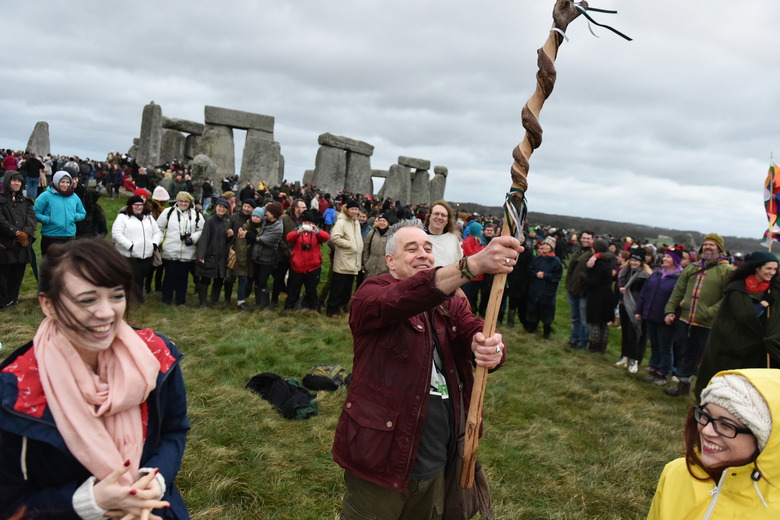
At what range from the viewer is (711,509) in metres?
1.74

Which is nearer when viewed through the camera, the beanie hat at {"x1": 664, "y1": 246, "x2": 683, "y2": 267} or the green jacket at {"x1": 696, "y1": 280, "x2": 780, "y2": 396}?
the green jacket at {"x1": 696, "y1": 280, "x2": 780, "y2": 396}

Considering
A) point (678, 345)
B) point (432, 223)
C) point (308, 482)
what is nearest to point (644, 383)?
point (678, 345)

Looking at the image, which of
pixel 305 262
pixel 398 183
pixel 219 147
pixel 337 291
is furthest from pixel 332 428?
pixel 398 183

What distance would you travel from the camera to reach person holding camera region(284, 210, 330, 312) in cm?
795

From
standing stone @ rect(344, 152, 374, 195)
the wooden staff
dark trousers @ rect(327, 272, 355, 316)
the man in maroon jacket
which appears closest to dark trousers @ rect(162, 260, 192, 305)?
dark trousers @ rect(327, 272, 355, 316)

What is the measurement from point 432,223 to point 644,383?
360cm

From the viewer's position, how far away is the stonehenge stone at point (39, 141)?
24.7m

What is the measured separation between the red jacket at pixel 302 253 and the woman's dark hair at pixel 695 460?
654 cm

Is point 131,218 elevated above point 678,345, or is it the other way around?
point 131,218

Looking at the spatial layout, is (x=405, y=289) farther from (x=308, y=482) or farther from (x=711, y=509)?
(x=308, y=482)

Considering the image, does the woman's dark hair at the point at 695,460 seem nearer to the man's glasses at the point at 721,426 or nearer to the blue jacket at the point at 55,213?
the man's glasses at the point at 721,426

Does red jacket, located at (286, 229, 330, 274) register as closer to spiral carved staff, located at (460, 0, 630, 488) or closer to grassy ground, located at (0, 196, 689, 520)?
grassy ground, located at (0, 196, 689, 520)

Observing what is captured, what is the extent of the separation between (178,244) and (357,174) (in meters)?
15.8

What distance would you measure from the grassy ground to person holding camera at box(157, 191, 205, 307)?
0.36 meters
